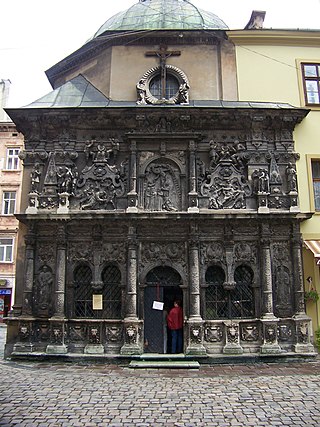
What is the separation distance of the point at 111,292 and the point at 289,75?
32.3ft

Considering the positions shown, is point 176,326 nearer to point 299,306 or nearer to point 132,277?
point 132,277

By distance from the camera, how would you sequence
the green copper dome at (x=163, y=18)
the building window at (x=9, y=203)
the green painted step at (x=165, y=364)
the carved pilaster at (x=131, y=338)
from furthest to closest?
the building window at (x=9, y=203) → the green copper dome at (x=163, y=18) → the carved pilaster at (x=131, y=338) → the green painted step at (x=165, y=364)

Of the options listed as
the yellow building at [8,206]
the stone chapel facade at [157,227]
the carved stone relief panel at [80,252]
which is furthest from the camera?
the yellow building at [8,206]

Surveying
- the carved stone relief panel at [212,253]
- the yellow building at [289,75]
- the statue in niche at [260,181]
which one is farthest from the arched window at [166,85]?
the carved stone relief panel at [212,253]

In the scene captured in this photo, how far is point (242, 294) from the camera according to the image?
43.0 ft

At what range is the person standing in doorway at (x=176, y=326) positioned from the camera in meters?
12.7

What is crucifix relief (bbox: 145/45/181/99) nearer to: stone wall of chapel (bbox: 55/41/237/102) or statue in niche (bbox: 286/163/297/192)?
stone wall of chapel (bbox: 55/41/237/102)

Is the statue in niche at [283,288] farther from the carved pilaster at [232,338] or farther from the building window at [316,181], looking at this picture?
the building window at [316,181]

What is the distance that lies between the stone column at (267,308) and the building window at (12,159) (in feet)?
69.1

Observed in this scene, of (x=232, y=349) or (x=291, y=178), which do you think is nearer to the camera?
(x=232, y=349)

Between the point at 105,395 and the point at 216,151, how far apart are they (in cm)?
833

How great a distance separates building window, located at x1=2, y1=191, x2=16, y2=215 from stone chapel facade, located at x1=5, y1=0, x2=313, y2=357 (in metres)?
15.4

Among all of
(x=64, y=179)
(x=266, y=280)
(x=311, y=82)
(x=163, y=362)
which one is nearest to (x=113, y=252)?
(x=64, y=179)

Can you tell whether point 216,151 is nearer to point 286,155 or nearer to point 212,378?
point 286,155
